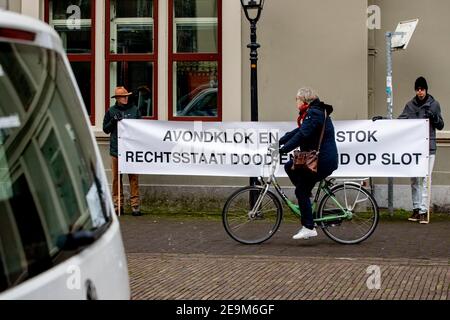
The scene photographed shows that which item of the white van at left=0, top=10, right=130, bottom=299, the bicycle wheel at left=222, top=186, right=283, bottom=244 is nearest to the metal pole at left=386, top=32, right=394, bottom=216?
the bicycle wheel at left=222, top=186, right=283, bottom=244

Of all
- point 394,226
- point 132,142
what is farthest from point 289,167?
point 132,142

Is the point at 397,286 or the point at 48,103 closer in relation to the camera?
the point at 48,103

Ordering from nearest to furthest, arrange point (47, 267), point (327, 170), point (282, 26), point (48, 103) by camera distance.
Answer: point (47, 267) < point (48, 103) < point (327, 170) < point (282, 26)

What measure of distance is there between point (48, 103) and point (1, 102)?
8.6 inches

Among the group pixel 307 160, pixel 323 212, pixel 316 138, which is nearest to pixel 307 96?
pixel 316 138

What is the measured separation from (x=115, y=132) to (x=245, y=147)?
2.10 m

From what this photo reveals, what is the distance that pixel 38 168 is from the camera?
2502mm

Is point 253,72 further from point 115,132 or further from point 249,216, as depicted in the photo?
point 249,216

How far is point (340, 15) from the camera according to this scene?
1175 cm

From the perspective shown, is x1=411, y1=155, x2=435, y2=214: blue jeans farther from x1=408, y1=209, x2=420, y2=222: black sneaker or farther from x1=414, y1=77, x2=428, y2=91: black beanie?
x1=414, y1=77, x2=428, y2=91: black beanie

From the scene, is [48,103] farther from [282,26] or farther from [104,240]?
[282,26]

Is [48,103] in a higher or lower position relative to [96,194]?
higher

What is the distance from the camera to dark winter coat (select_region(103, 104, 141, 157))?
1141cm

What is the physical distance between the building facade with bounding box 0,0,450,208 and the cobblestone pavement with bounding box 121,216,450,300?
229 centimetres
